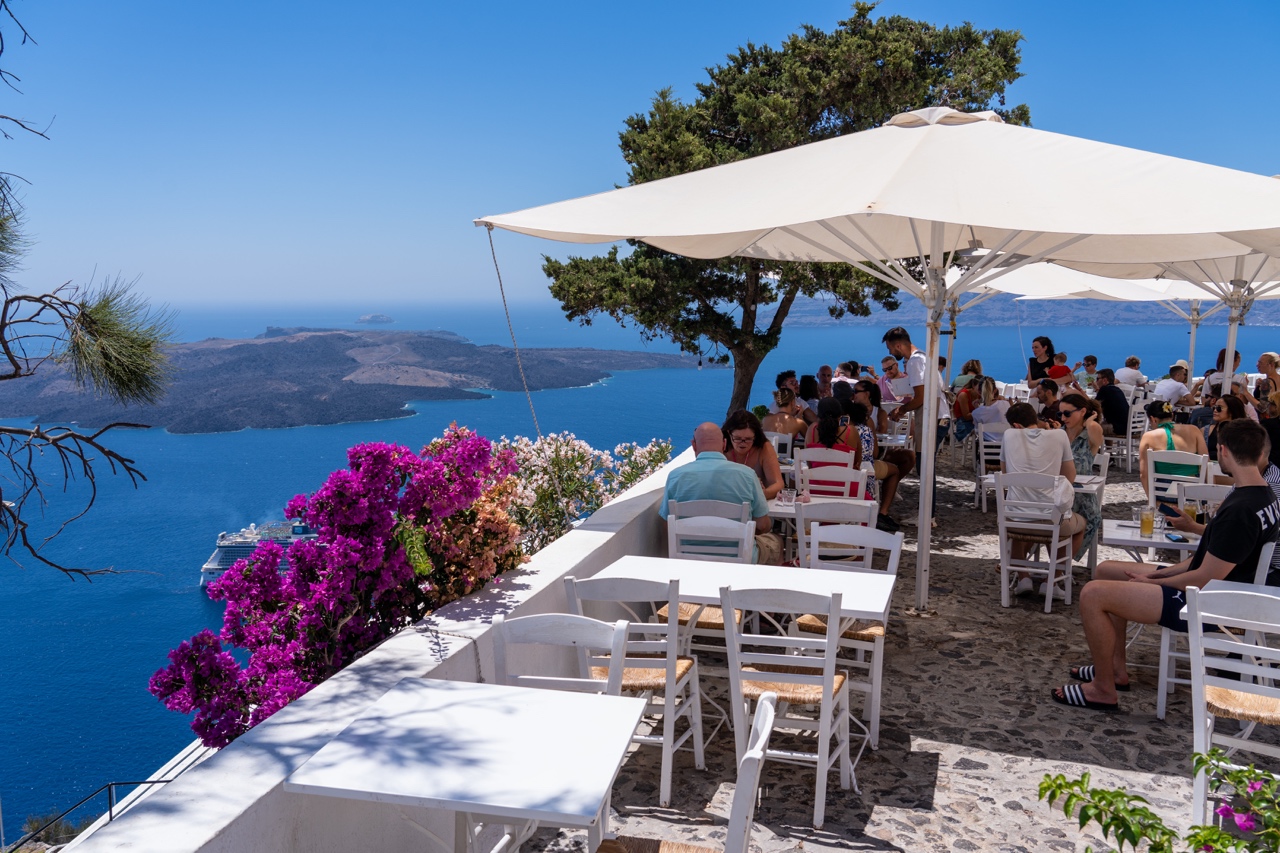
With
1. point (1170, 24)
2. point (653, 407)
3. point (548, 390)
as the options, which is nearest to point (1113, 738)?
point (1170, 24)

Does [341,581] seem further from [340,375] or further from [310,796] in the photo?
[340,375]

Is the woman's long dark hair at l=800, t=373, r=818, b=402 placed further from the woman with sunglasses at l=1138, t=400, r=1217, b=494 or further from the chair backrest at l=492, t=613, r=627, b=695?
the chair backrest at l=492, t=613, r=627, b=695

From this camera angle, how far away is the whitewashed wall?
1898 mm

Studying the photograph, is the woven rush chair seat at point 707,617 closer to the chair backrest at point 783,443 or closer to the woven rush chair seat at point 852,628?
the woven rush chair seat at point 852,628

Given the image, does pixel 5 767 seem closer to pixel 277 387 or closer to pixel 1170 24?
pixel 277 387

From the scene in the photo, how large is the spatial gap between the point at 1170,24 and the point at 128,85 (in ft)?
123

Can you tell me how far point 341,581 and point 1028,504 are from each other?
4517 millimetres

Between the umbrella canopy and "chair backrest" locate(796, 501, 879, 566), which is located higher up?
the umbrella canopy

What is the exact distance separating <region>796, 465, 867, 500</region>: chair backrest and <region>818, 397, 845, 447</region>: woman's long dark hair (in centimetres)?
57

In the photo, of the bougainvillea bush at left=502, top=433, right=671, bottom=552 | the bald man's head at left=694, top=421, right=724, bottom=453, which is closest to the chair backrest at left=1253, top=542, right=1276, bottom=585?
the bald man's head at left=694, top=421, right=724, bottom=453

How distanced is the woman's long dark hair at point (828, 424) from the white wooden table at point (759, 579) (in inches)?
122

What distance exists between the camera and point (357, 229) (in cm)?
9125

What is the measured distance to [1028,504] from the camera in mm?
6164

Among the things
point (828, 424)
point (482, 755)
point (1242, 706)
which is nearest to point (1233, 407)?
point (828, 424)
